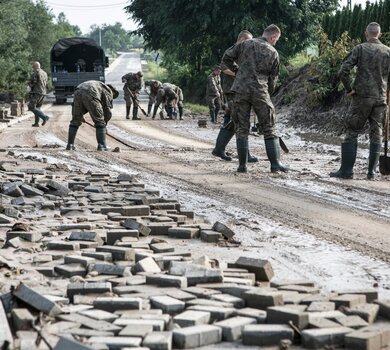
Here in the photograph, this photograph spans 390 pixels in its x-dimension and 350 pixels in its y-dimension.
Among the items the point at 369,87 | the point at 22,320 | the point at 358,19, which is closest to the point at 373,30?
the point at 369,87

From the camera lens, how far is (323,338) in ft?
14.3

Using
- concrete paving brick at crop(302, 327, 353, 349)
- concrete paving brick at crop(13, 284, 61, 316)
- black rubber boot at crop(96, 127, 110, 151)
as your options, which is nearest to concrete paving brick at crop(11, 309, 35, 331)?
concrete paving brick at crop(13, 284, 61, 316)

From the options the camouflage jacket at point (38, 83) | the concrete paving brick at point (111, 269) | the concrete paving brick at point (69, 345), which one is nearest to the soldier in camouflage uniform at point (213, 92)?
the camouflage jacket at point (38, 83)

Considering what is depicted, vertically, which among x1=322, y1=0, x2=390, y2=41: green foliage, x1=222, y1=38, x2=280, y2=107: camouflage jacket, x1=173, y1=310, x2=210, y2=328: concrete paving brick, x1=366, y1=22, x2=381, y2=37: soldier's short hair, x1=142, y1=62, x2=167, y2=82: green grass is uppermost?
x1=322, y1=0, x2=390, y2=41: green foliage

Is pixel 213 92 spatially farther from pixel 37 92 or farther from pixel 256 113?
pixel 256 113

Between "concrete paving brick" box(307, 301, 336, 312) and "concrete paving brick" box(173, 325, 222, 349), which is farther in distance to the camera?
"concrete paving brick" box(307, 301, 336, 312)

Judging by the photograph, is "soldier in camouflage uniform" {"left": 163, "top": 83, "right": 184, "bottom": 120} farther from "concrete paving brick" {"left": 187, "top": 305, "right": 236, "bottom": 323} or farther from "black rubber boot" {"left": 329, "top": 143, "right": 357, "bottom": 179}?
"concrete paving brick" {"left": 187, "top": 305, "right": 236, "bottom": 323}

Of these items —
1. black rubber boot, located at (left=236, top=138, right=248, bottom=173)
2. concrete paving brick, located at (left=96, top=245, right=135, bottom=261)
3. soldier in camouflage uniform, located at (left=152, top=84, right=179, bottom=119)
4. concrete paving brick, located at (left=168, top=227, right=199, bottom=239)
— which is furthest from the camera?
soldier in camouflage uniform, located at (left=152, top=84, right=179, bottom=119)

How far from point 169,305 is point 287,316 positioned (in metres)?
0.71

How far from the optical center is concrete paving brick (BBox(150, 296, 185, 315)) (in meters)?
4.93

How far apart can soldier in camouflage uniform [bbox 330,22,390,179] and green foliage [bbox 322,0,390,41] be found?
14674mm

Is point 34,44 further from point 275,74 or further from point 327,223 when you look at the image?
point 327,223

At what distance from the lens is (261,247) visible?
7078 mm

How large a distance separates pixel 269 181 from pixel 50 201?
3347 millimetres
